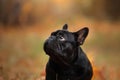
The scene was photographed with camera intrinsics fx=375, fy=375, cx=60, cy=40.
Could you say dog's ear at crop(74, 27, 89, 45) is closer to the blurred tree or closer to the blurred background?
the blurred background

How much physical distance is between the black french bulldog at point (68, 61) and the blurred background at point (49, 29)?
1.47 metres

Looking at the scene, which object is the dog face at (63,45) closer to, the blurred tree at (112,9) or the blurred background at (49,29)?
the blurred background at (49,29)

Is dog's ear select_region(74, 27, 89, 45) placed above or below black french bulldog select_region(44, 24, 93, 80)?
above

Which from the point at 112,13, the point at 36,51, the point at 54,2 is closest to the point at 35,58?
the point at 36,51

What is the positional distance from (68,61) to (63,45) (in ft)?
0.34

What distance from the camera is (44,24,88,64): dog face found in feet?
7.20

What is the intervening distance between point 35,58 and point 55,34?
1592 millimetres

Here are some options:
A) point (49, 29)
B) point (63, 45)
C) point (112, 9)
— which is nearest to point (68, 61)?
point (63, 45)

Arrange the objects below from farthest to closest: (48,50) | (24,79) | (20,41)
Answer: (20,41) < (24,79) < (48,50)

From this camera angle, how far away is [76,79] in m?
2.31

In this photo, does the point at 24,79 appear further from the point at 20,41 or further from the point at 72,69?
the point at 72,69

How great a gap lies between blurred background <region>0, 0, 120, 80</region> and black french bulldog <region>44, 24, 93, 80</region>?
147 centimetres

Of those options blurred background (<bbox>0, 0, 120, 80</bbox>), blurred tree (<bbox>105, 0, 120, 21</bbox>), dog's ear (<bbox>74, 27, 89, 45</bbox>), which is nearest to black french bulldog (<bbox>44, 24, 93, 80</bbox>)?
dog's ear (<bbox>74, 27, 89, 45</bbox>)

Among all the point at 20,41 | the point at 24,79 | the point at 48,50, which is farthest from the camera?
the point at 20,41
